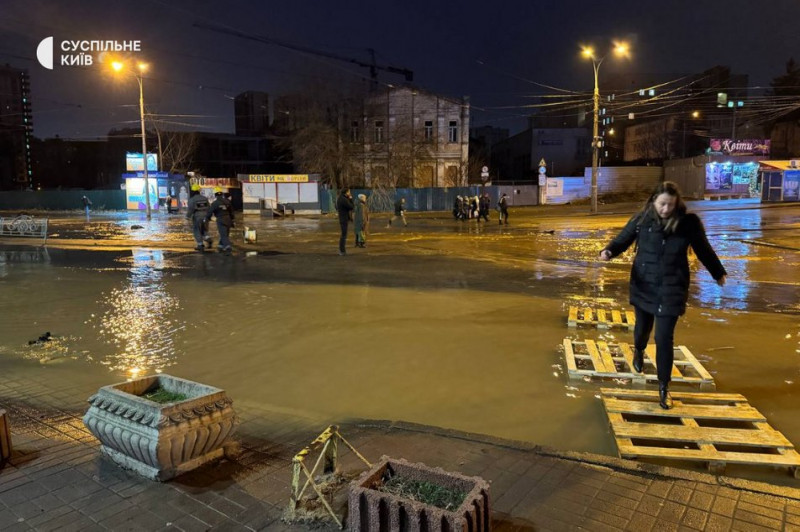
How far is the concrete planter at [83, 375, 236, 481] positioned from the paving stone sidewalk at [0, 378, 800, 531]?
10cm

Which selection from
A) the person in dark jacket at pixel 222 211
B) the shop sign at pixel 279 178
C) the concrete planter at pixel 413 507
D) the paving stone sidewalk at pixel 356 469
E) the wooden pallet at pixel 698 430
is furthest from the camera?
the shop sign at pixel 279 178

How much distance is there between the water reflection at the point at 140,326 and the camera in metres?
6.51

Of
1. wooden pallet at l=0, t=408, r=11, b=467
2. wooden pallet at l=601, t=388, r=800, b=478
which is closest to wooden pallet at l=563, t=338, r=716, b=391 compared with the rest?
wooden pallet at l=601, t=388, r=800, b=478

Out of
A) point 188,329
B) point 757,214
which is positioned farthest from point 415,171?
point 188,329

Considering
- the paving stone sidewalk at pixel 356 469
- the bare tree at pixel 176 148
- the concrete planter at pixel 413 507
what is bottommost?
the paving stone sidewalk at pixel 356 469

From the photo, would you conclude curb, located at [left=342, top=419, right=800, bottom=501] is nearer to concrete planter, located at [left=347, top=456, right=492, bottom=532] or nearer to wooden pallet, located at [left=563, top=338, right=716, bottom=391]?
concrete planter, located at [left=347, top=456, right=492, bottom=532]

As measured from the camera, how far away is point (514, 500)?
11.1 ft

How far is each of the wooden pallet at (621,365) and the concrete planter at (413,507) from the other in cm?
314

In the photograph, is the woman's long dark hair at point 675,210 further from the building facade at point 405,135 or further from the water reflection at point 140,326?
the building facade at point 405,135

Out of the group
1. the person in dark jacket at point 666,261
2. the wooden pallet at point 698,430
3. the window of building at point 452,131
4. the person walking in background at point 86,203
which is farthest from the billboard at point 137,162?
the wooden pallet at point 698,430

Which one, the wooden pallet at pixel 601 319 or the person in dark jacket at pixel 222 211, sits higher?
the person in dark jacket at pixel 222 211

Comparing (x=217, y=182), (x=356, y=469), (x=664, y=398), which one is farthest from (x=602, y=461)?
(x=217, y=182)

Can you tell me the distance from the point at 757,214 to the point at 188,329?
101ft

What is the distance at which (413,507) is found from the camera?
2648 millimetres
